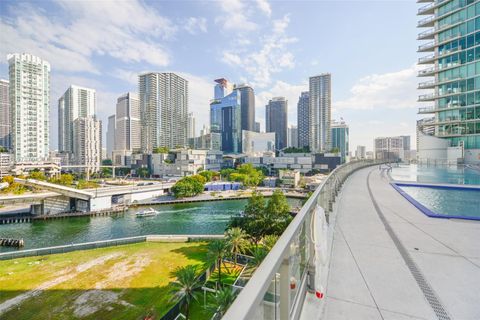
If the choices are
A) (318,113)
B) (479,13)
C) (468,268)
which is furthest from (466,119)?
(318,113)

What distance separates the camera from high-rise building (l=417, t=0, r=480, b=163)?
75.3 feet

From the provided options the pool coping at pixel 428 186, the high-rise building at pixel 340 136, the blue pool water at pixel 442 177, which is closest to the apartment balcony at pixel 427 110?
the blue pool water at pixel 442 177

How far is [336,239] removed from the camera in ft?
12.3

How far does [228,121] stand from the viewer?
466 ft

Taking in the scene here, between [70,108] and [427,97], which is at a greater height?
[70,108]

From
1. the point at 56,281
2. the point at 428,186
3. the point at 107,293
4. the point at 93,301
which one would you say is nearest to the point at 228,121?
the point at 56,281

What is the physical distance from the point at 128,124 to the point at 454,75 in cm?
15107

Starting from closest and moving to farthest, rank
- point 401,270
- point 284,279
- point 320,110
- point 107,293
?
1. point 284,279
2. point 401,270
3. point 107,293
4. point 320,110

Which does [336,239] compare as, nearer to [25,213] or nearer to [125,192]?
[125,192]

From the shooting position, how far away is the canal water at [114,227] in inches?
1043

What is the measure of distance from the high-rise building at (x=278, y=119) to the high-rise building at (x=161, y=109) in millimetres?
68100

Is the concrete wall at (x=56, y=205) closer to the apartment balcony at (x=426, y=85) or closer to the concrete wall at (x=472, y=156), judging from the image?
the concrete wall at (x=472, y=156)

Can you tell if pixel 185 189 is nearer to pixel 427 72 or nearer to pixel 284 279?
pixel 427 72

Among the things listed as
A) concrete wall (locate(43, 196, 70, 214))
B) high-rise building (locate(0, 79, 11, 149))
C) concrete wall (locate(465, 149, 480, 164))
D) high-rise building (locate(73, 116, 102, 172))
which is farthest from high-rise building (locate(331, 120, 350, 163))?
high-rise building (locate(0, 79, 11, 149))
